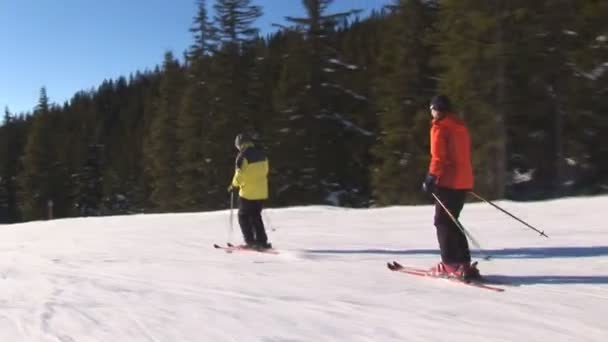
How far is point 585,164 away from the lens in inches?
941

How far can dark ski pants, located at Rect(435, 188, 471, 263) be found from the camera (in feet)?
22.2

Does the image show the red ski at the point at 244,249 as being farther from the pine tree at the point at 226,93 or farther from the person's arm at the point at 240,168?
the pine tree at the point at 226,93

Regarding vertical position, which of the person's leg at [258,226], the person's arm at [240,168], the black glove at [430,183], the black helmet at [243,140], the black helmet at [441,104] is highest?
the black helmet at [441,104]

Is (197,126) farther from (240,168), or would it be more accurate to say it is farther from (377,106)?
(240,168)

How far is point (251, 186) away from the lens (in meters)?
9.71

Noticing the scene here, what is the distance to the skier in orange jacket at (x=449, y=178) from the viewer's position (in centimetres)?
666

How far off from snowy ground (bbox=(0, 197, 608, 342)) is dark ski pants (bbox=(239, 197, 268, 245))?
1.55 feet

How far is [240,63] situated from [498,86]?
869 inches

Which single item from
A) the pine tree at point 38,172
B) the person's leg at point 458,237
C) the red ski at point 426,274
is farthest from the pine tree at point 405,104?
the pine tree at point 38,172

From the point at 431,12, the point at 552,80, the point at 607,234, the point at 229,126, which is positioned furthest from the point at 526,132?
the point at 229,126

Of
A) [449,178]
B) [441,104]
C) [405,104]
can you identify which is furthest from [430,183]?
[405,104]

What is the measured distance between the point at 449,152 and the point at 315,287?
1.95 meters

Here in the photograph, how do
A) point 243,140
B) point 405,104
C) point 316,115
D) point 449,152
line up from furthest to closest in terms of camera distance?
point 316,115 < point 405,104 < point 243,140 < point 449,152

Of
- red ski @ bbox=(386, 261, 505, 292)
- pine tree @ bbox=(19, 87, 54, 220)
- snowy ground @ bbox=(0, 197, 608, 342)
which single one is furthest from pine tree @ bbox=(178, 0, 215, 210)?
red ski @ bbox=(386, 261, 505, 292)
